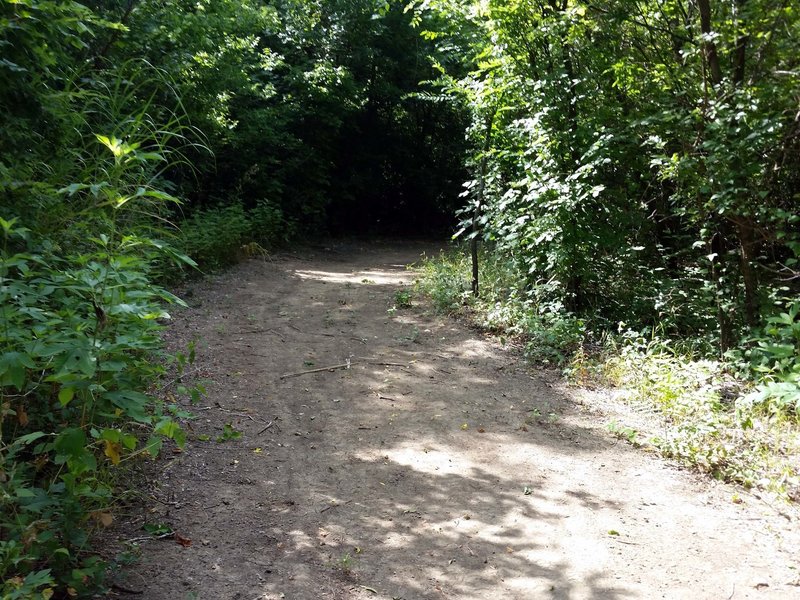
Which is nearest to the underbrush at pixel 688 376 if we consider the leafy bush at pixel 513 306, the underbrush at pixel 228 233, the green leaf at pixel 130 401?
the leafy bush at pixel 513 306

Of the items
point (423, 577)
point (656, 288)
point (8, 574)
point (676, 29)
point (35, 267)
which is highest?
point (676, 29)

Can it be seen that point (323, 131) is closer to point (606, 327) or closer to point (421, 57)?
point (421, 57)

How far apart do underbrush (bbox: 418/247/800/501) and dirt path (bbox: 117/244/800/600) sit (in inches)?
10.4

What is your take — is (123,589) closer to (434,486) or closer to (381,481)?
(381,481)

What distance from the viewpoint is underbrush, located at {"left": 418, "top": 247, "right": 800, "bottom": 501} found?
14.3 feet

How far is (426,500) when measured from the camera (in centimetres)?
396

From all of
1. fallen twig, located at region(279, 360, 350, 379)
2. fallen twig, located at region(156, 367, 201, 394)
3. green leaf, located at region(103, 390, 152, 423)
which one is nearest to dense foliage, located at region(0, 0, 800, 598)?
green leaf, located at region(103, 390, 152, 423)

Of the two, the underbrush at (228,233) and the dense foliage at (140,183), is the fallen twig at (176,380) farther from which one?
the underbrush at (228,233)

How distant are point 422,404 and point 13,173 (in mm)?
3469

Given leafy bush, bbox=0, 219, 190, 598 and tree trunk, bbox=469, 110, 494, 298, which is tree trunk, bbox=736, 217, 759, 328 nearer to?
tree trunk, bbox=469, 110, 494, 298

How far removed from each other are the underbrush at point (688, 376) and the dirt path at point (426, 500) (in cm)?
27

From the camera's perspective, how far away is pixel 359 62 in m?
16.8

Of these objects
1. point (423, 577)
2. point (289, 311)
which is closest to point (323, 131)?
point (289, 311)

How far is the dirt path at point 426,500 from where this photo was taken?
3148 millimetres
